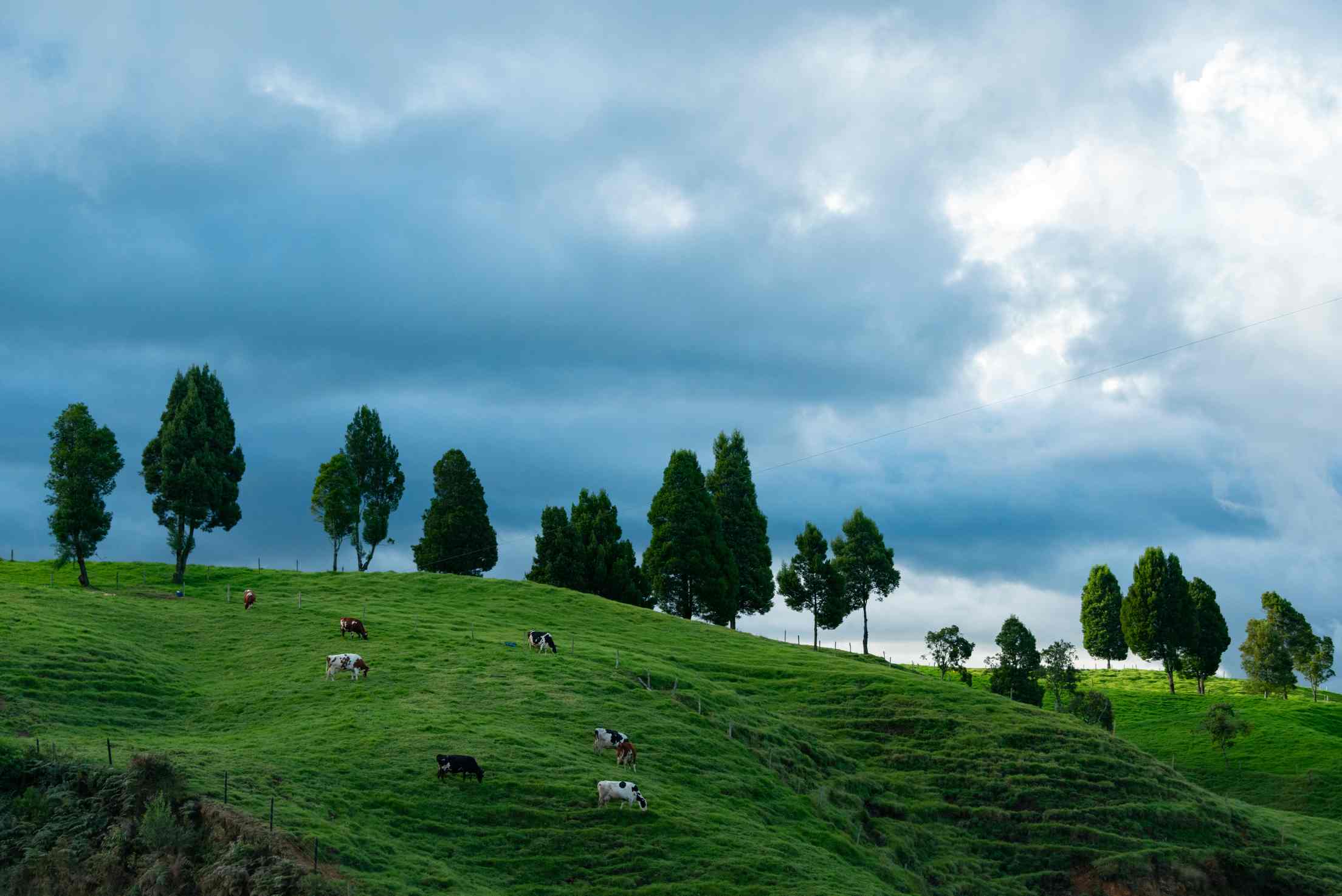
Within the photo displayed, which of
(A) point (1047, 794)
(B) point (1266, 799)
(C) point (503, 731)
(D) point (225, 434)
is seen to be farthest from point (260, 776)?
(B) point (1266, 799)

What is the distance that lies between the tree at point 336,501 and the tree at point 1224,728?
77437 millimetres

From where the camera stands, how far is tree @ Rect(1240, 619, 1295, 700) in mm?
120375

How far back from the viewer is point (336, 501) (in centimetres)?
10012

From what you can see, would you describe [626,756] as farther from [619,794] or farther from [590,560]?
[590,560]

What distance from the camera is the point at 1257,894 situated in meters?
53.5

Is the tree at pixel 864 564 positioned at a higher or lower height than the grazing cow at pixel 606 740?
higher

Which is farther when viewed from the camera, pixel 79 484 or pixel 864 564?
pixel 864 564

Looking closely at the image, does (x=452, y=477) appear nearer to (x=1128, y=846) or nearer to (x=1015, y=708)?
(x=1015, y=708)

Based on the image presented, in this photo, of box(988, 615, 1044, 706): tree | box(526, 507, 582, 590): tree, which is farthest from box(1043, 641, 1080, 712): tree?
box(526, 507, 582, 590): tree

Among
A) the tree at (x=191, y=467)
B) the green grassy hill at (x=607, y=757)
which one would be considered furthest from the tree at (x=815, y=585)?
the tree at (x=191, y=467)

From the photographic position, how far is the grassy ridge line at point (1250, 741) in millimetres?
81500

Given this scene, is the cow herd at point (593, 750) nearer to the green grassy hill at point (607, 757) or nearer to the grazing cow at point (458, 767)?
the grazing cow at point (458, 767)

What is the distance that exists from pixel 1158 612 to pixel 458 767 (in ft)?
340

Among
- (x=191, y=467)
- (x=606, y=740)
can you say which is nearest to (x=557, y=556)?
(x=191, y=467)
